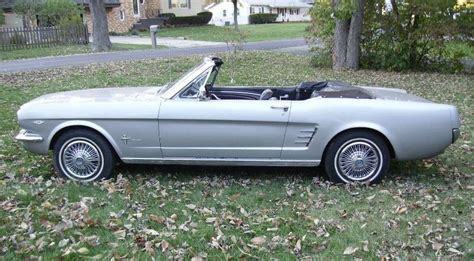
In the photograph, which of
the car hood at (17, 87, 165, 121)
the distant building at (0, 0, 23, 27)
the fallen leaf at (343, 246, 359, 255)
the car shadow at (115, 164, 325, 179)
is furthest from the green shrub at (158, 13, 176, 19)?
the fallen leaf at (343, 246, 359, 255)

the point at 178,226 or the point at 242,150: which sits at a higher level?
the point at 242,150

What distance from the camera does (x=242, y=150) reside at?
216 inches

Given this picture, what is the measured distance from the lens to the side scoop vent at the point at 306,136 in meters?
5.44

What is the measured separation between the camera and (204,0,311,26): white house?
2566 inches

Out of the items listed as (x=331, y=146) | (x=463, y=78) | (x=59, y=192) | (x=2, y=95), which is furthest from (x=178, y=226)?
(x=463, y=78)

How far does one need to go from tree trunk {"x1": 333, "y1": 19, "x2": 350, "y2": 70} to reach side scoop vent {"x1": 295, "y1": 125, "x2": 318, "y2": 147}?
10.9m

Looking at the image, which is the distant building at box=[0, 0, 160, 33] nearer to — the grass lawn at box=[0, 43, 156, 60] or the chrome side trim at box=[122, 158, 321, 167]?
the grass lawn at box=[0, 43, 156, 60]

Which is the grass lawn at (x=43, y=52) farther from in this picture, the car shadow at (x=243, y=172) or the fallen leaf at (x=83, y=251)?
the fallen leaf at (x=83, y=251)

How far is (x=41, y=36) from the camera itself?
89.5ft

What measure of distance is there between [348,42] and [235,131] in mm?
11198

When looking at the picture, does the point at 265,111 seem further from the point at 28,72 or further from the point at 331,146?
the point at 28,72

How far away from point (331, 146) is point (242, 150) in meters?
0.94

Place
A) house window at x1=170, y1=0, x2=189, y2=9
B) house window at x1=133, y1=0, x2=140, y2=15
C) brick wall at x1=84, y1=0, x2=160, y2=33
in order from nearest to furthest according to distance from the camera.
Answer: brick wall at x1=84, y1=0, x2=160, y2=33
house window at x1=133, y1=0, x2=140, y2=15
house window at x1=170, y1=0, x2=189, y2=9

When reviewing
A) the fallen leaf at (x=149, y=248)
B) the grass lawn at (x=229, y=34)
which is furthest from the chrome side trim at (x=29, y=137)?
the grass lawn at (x=229, y=34)
